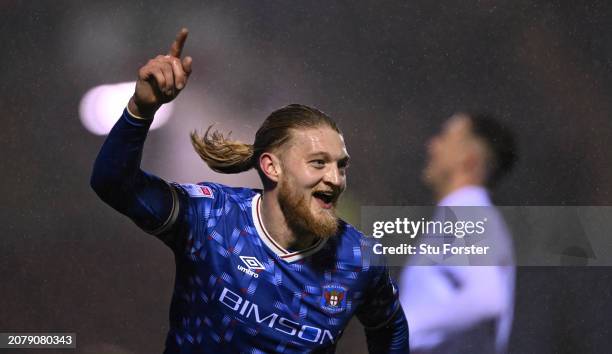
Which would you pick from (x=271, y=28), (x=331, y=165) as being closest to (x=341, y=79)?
(x=271, y=28)

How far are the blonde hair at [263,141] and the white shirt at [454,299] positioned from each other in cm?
130

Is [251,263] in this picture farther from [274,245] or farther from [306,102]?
[306,102]

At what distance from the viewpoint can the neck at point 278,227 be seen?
2182 mm

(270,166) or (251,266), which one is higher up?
→ (270,166)

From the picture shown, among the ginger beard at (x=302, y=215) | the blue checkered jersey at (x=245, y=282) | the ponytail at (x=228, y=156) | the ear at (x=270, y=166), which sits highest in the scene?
the ponytail at (x=228, y=156)

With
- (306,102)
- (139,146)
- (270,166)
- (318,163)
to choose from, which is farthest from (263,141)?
(306,102)

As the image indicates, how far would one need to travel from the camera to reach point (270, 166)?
2.21m

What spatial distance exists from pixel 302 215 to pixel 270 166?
19 centimetres

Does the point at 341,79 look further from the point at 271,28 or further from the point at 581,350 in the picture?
the point at 581,350

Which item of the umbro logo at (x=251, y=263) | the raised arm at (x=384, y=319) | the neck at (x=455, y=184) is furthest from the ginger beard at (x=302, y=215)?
the neck at (x=455, y=184)

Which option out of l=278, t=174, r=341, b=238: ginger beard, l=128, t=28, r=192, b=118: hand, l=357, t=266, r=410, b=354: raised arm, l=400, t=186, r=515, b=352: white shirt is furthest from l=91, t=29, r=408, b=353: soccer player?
l=400, t=186, r=515, b=352: white shirt

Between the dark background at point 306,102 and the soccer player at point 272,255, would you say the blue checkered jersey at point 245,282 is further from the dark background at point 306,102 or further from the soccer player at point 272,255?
the dark background at point 306,102

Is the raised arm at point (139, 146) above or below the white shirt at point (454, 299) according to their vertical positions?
below

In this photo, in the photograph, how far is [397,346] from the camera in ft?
8.11
